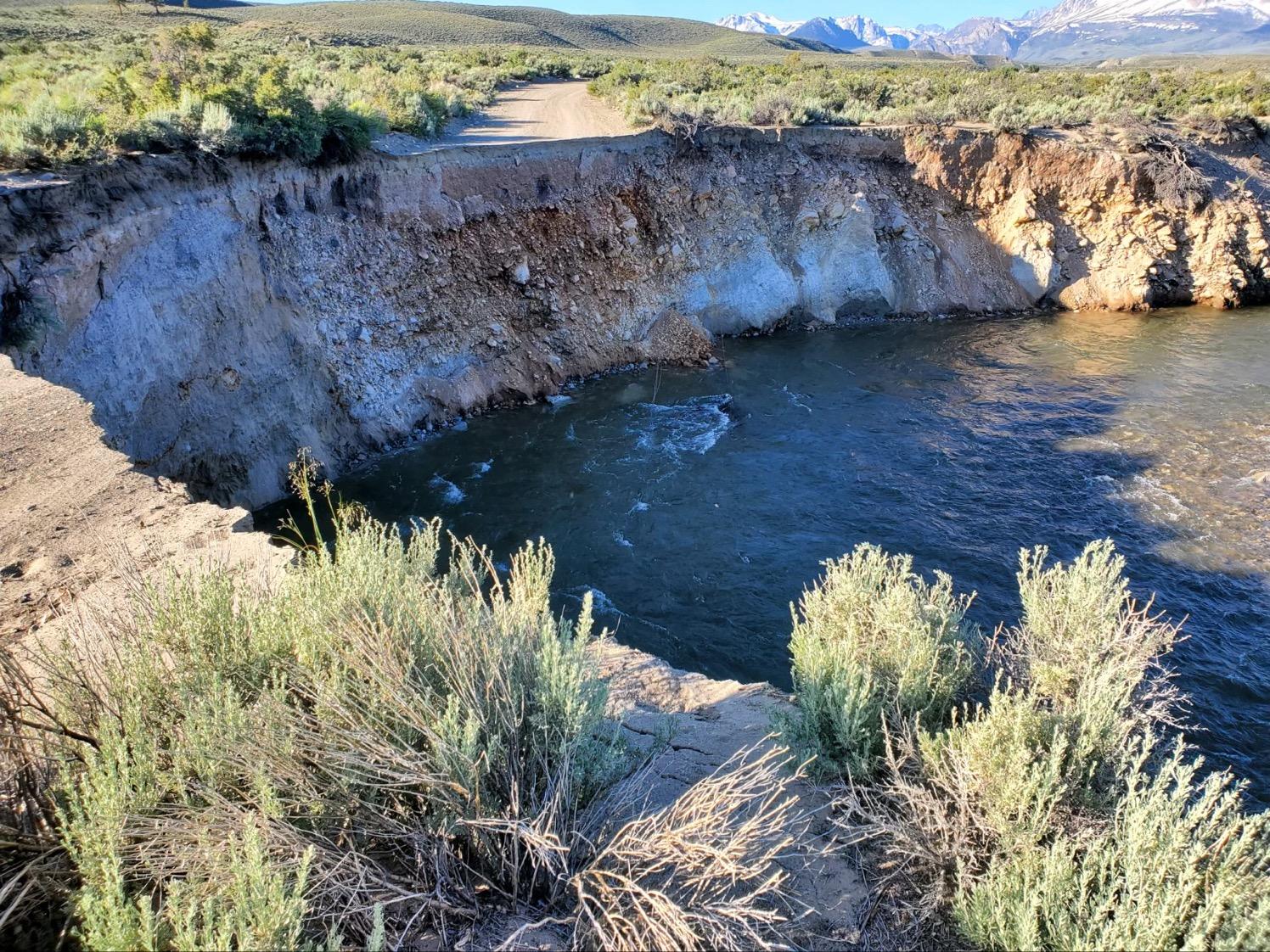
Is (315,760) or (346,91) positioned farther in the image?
(346,91)

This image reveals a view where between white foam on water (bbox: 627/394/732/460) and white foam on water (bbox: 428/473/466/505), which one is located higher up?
white foam on water (bbox: 627/394/732/460)

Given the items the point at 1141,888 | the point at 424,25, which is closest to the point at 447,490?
the point at 1141,888

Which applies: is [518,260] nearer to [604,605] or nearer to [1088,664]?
[604,605]

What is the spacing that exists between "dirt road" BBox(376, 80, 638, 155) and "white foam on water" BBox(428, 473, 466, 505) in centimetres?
756

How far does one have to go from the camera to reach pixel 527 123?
66.3ft

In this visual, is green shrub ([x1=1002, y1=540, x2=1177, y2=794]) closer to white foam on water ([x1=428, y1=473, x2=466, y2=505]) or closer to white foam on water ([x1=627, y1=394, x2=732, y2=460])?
white foam on water ([x1=627, y1=394, x2=732, y2=460])

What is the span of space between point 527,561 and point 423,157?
45.3ft

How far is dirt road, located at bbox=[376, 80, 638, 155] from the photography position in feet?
55.3

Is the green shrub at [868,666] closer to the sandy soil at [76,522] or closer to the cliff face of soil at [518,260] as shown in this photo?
the sandy soil at [76,522]

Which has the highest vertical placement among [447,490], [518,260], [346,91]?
[346,91]

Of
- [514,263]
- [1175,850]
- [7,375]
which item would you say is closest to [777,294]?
[514,263]

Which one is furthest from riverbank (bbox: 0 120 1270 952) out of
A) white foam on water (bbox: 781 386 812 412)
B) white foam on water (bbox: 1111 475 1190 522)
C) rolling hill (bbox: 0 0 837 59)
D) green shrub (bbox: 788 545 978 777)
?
rolling hill (bbox: 0 0 837 59)

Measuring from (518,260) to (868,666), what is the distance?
46.2 ft

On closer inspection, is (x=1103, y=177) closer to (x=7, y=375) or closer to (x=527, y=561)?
(x=527, y=561)
